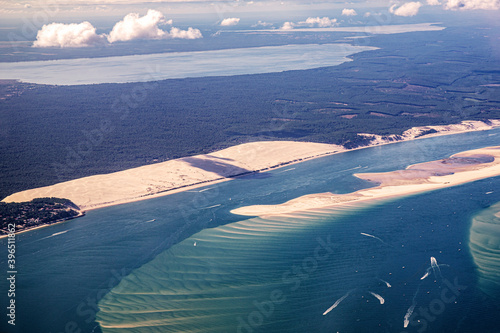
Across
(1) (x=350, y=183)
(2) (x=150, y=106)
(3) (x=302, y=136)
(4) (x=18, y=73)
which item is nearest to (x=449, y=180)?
(1) (x=350, y=183)

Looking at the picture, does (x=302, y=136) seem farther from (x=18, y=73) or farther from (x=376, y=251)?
(x=18, y=73)

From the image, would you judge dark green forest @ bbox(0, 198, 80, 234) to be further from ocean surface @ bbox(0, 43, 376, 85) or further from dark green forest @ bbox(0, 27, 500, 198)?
ocean surface @ bbox(0, 43, 376, 85)

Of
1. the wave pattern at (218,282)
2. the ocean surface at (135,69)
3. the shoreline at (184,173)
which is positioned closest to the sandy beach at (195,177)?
the shoreline at (184,173)

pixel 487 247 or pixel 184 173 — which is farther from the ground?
pixel 184 173

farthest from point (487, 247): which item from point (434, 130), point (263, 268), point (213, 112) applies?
point (213, 112)

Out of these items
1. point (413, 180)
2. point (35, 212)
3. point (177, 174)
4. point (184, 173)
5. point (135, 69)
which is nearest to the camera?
point (35, 212)

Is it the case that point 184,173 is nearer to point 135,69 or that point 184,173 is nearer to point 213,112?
point 213,112

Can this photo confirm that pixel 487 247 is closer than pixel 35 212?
Yes
